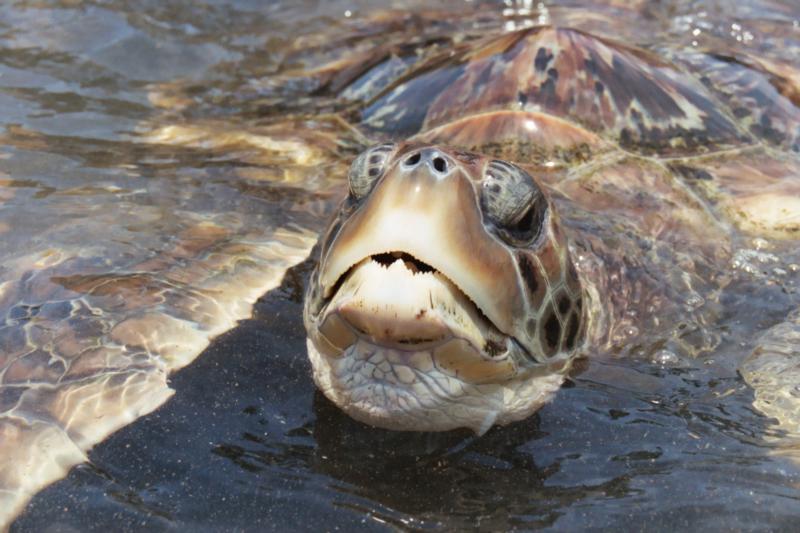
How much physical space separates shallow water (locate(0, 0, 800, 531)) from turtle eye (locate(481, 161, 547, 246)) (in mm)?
486

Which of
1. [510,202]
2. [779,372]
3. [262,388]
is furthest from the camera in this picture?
[779,372]

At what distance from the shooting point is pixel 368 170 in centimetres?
199

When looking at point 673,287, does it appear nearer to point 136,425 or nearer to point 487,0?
point 136,425

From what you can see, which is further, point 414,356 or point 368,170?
point 368,170

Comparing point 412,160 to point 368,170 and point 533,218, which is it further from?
point 533,218

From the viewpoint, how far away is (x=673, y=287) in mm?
2807

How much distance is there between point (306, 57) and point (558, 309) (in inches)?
131

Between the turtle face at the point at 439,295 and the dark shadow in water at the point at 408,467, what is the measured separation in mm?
83

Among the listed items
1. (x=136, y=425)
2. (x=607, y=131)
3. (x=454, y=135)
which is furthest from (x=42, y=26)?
(x=136, y=425)

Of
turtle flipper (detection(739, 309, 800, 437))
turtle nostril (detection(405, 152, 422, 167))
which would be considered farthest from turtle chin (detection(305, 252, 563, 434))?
turtle flipper (detection(739, 309, 800, 437))

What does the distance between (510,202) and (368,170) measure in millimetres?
305

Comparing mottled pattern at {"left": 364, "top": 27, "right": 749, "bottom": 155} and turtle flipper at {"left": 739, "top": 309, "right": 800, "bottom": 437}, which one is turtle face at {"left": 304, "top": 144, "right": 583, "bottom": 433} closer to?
turtle flipper at {"left": 739, "top": 309, "right": 800, "bottom": 437}

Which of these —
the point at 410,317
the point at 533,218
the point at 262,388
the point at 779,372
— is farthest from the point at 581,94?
the point at 410,317

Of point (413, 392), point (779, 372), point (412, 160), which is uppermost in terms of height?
point (412, 160)
